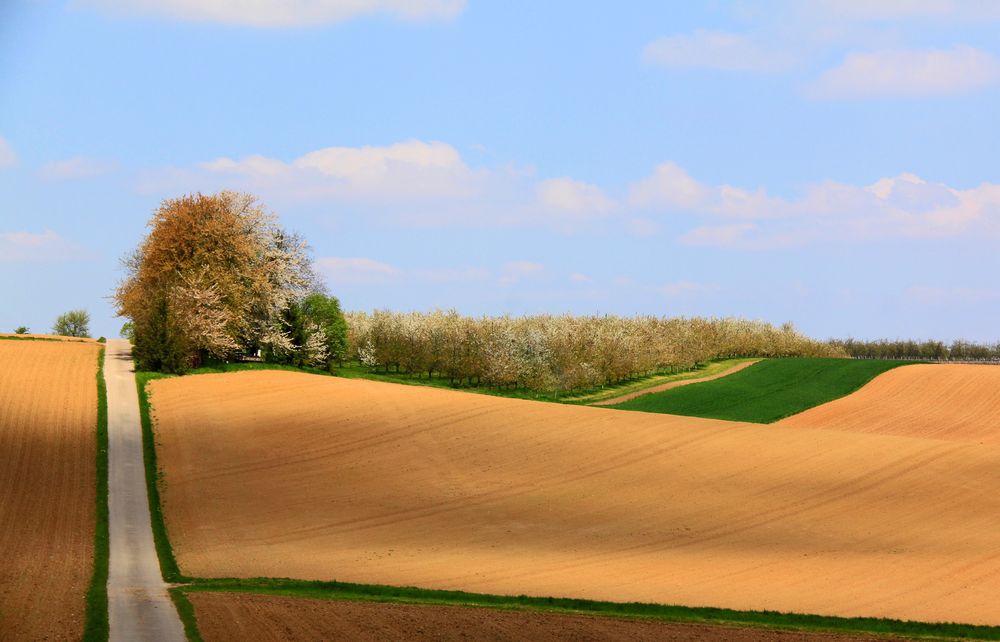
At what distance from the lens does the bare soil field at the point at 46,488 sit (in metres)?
27.4

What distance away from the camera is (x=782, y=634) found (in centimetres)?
2636

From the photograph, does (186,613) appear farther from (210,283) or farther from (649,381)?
(649,381)

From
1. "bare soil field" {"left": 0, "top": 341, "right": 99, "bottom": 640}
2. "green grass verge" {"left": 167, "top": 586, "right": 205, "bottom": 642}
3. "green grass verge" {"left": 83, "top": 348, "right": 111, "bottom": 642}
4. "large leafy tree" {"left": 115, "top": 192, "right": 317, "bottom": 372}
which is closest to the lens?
"green grass verge" {"left": 167, "top": 586, "right": 205, "bottom": 642}

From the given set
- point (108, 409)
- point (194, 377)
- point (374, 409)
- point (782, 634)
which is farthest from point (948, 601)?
point (194, 377)

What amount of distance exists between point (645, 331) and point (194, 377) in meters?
55.0

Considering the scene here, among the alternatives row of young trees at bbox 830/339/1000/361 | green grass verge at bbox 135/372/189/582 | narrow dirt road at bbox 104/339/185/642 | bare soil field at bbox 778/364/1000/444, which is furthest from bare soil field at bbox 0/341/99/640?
row of young trees at bbox 830/339/1000/361

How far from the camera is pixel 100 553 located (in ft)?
116

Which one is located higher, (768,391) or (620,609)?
(768,391)

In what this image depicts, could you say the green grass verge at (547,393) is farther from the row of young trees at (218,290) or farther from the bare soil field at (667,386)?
the row of young trees at (218,290)

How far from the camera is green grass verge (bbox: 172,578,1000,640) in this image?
27.5 m

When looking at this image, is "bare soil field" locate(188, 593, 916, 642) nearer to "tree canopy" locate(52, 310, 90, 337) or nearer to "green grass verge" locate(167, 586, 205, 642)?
"green grass verge" locate(167, 586, 205, 642)

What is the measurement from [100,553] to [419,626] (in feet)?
50.2

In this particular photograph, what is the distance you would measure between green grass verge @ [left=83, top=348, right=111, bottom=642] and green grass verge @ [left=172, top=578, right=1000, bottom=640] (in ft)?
7.84

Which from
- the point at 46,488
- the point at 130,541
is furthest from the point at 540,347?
the point at 130,541
